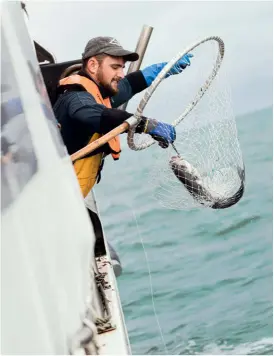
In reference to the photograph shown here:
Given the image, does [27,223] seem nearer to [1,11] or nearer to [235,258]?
[1,11]

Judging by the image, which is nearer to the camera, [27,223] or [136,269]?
[27,223]

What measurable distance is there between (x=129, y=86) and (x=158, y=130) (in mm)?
1392

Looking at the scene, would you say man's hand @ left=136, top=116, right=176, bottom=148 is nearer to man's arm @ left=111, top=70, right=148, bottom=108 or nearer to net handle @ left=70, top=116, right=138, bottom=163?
net handle @ left=70, top=116, right=138, bottom=163

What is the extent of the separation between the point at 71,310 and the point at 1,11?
0.86m

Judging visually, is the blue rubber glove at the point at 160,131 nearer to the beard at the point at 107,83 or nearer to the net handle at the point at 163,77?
the net handle at the point at 163,77

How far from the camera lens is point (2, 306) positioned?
1992mm

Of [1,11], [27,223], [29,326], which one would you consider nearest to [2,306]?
[29,326]

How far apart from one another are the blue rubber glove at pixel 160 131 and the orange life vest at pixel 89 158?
1.10 feet

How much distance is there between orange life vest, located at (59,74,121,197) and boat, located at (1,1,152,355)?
2549 millimetres

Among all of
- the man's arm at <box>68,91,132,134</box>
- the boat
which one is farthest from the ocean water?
the boat

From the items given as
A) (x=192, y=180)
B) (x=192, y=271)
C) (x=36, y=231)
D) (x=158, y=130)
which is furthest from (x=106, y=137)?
(x=192, y=271)

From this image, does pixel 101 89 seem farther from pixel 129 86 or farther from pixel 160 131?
pixel 129 86

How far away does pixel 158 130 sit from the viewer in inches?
175

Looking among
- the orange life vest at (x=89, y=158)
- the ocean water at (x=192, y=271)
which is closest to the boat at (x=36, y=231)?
the orange life vest at (x=89, y=158)
